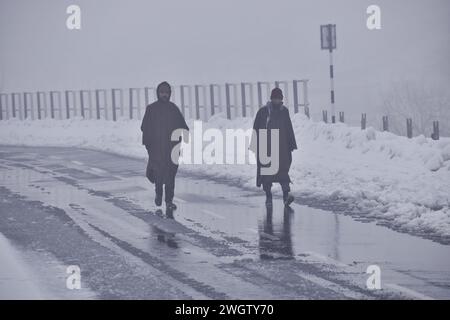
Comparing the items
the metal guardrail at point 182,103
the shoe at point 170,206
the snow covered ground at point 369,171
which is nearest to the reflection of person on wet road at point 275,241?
the snow covered ground at point 369,171

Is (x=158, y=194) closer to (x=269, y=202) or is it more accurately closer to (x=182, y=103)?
(x=269, y=202)

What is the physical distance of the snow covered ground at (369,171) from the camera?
1297 cm

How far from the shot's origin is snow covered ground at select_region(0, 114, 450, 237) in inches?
511

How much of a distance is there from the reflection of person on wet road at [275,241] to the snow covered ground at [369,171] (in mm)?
1467

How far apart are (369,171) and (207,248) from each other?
7.90 metres

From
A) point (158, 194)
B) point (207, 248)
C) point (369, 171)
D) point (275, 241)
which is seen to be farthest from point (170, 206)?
point (369, 171)

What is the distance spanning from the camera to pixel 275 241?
1102 centimetres

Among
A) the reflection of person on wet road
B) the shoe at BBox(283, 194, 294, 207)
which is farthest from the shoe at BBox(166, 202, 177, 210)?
the shoe at BBox(283, 194, 294, 207)

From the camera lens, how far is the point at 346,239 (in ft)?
36.5

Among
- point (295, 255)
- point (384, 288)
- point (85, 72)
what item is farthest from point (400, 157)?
point (85, 72)

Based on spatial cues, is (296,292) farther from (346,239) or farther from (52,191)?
(52,191)

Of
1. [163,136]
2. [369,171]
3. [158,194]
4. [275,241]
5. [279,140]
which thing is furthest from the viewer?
[369,171]

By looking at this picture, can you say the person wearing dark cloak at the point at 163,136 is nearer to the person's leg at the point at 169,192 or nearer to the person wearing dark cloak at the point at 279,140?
the person's leg at the point at 169,192

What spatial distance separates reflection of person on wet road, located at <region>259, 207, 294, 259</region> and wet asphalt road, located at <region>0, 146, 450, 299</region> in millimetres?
13
